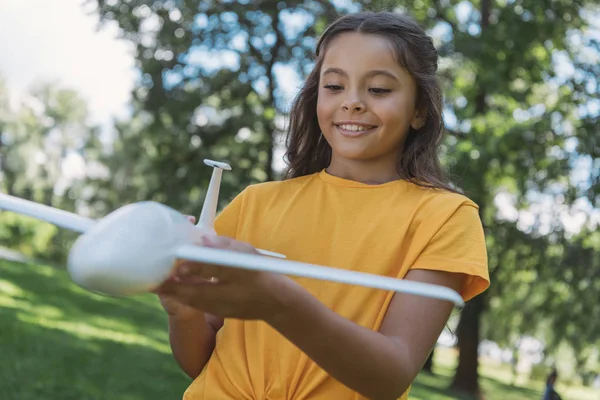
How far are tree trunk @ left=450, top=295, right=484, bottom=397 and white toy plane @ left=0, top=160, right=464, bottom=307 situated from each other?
1594 cm

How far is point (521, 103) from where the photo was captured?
13453 mm

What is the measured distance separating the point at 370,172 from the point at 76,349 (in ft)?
27.5

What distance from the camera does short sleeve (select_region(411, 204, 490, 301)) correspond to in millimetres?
1655

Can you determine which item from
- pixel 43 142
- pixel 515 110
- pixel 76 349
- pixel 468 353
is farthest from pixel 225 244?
pixel 43 142

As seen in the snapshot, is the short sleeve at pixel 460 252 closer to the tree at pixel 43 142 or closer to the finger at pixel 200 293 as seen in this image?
the finger at pixel 200 293

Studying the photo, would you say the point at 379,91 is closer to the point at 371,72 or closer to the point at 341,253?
the point at 371,72

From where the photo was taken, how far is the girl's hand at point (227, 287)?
119 centimetres

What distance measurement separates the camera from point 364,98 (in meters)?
1.84

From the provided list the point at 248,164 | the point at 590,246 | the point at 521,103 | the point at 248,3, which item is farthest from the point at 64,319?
the point at 590,246

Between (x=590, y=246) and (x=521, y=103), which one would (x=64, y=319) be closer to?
(x=521, y=103)

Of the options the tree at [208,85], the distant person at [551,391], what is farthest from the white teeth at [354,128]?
the tree at [208,85]

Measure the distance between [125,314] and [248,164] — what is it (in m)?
3.84

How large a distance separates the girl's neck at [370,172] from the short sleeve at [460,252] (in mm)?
257

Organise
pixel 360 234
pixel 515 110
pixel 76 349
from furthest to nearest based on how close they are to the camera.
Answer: pixel 515 110 → pixel 76 349 → pixel 360 234
